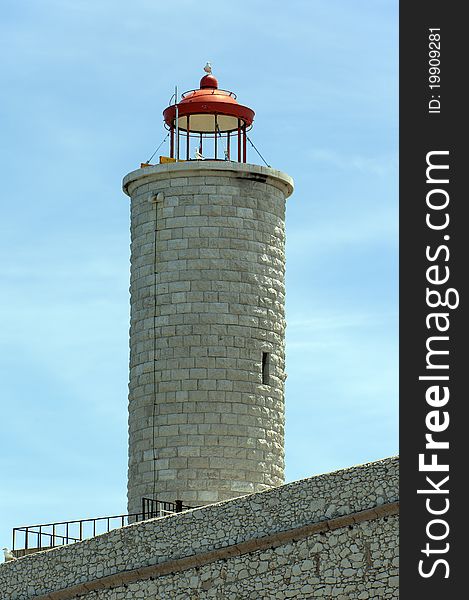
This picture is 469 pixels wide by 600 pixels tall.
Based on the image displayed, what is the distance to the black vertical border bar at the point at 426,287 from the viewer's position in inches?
832

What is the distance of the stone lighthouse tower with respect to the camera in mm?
32125

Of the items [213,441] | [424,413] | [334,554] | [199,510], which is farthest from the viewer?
[213,441]

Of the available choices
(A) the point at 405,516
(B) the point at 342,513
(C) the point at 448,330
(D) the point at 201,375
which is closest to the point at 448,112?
(C) the point at 448,330

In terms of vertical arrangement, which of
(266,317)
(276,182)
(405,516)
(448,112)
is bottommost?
(405,516)

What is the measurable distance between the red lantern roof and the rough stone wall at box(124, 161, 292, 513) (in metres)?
1.39

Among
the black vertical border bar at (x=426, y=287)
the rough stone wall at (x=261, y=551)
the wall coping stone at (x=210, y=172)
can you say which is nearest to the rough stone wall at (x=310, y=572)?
the rough stone wall at (x=261, y=551)

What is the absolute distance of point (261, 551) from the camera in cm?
2655

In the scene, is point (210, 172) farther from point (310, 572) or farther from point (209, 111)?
point (310, 572)

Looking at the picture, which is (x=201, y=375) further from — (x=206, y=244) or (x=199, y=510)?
(x=199, y=510)

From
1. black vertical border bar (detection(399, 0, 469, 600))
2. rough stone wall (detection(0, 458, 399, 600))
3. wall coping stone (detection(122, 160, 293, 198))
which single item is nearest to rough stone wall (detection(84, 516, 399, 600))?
rough stone wall (detection(0, 458, 399, 600))

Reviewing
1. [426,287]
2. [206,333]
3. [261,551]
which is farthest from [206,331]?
[426,287]

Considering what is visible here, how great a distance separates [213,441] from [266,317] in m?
2.51

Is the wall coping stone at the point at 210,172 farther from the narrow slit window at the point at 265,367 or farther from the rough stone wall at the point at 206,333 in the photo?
the narrow slit window at the point at 265,367

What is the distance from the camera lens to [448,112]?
2158 centimetres
